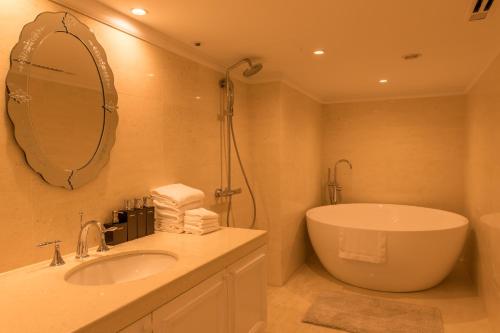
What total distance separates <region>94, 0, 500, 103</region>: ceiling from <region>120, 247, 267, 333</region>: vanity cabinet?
1466 mm

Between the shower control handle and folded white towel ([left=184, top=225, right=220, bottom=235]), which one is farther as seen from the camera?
the shower control handle

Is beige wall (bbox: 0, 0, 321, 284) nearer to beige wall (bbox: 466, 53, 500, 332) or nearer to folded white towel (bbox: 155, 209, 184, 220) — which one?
folded white towel (bbox: 155, 209, 184, 220)

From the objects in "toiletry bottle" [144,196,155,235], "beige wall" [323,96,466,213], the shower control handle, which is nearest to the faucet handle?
"toiletry bottle" [144,196,155,235]

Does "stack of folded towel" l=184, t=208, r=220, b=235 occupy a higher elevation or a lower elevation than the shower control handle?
lower

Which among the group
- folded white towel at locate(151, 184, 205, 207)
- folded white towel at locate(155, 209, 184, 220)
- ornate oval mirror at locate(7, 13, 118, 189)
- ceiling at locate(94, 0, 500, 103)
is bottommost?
folded white towel at locate(155, 209, 184, 220)

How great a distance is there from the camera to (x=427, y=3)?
1.86 meters

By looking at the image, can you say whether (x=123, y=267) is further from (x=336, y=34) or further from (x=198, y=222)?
(x=336, y=34)

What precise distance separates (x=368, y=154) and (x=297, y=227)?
5.23ft

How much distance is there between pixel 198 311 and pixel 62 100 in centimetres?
125

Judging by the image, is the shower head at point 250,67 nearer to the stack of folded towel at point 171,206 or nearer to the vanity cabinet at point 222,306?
the stack of folded towel at point 171,206

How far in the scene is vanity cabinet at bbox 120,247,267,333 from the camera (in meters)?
1.37

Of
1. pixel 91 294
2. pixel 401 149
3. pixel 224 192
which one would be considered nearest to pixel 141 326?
pixel 91 294

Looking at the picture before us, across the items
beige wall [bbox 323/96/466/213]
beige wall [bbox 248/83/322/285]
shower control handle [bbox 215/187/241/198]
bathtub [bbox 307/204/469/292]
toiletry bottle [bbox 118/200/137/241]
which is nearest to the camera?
toiletry bottle [bbox 118/200/137/241]

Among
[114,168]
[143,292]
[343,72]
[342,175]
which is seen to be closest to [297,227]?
[342,175]
